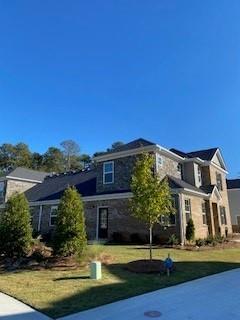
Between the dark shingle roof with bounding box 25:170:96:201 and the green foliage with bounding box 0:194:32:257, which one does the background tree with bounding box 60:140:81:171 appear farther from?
the green foliage with bounding box 0:194:32:257

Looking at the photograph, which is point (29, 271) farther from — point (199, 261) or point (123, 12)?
point (123, 12)

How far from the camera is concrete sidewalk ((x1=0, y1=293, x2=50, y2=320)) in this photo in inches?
234

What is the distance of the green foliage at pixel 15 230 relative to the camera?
1298 centimetres

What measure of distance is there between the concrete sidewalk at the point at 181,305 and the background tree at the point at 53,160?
56.9m

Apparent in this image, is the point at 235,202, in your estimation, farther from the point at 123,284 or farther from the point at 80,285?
the point at 80,285

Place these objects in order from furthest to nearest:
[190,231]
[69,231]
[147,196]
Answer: [190,231]
[147,196]
[69,231]

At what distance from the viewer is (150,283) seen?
916 centimetres

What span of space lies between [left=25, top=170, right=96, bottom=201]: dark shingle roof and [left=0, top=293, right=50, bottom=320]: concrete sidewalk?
1752cm

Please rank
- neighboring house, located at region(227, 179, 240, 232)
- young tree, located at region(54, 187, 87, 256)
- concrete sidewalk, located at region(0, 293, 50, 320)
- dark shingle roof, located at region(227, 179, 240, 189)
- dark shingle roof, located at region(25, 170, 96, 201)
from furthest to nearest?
dark shingle roof, located at region(227, 179, 240, 189) → neighboring house, located at region(227, 179, 240, 232) → dark shingle roof, located at region(25, 170, 96, 201) → young tree, located at region(54, 187, 87, 256) → concrete sidewalk, located at region(0, 293, 50, 320)

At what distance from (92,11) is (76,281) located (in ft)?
37.2

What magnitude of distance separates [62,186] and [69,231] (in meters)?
17.0

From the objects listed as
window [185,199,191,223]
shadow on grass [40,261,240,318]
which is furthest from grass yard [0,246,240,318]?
window [185,199,191,223]

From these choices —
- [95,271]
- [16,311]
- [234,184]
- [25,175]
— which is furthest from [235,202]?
[16,311]

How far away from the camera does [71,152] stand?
68.9 m
